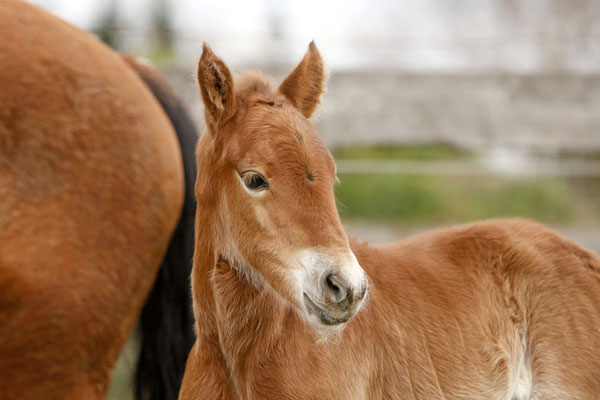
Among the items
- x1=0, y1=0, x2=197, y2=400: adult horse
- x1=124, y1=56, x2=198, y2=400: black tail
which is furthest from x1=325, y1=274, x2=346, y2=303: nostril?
x1=124, y1=56, x2=198, y2=400: black tail

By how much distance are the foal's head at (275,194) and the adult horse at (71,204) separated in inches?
26.8

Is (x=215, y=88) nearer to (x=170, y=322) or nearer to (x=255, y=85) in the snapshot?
(x=255, y=85)

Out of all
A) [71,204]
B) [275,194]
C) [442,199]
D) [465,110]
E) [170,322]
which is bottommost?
[442,199]

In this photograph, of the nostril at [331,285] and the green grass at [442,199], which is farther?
the green grass at [442,199]

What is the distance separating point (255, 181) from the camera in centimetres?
254

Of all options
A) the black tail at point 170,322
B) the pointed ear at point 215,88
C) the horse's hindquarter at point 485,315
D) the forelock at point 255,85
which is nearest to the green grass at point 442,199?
the black tail at point 170,322

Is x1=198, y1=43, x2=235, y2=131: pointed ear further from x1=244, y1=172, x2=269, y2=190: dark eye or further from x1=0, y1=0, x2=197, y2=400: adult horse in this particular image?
x1=0, y1=0, x2=197, y2=400: adult horse

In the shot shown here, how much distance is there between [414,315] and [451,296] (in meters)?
0.20

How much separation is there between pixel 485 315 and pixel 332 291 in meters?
1.03

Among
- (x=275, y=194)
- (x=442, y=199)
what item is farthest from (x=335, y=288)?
(x=442, y=199)

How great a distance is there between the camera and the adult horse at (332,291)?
8.10 ft

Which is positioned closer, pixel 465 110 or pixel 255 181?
pixel 255 181

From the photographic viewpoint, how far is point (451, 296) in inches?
121

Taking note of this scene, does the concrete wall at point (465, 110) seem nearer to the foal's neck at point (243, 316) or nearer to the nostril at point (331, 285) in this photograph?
the foal's neck at point (243, 316)
